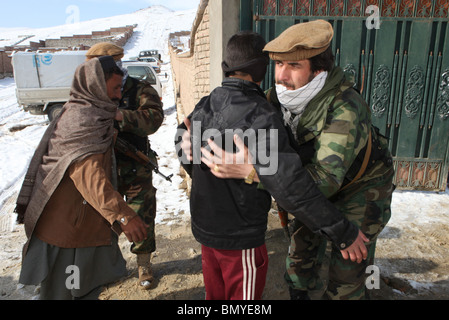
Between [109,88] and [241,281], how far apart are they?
4.53ft

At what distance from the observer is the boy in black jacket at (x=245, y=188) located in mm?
1385

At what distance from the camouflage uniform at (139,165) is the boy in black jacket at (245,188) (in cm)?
119

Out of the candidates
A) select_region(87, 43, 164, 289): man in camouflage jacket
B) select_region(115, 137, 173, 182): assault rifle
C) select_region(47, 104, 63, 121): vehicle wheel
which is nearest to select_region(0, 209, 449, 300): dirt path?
select_region(87, 43, 164, 289): man in camouflage jacket

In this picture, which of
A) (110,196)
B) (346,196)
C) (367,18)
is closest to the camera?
(110,196)

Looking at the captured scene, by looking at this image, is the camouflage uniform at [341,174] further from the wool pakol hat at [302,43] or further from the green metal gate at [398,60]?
the green metal gate at [398,60]

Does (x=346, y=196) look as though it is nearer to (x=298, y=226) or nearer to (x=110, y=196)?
(x=298, y=226)

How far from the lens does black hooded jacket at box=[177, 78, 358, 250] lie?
138 centimetres

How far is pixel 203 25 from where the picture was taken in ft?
14.4

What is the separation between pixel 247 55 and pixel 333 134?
0.55 metres

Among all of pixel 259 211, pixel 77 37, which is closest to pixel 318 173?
pixel 259 211

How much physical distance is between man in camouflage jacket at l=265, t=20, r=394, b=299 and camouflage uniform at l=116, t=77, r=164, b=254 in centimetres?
116
